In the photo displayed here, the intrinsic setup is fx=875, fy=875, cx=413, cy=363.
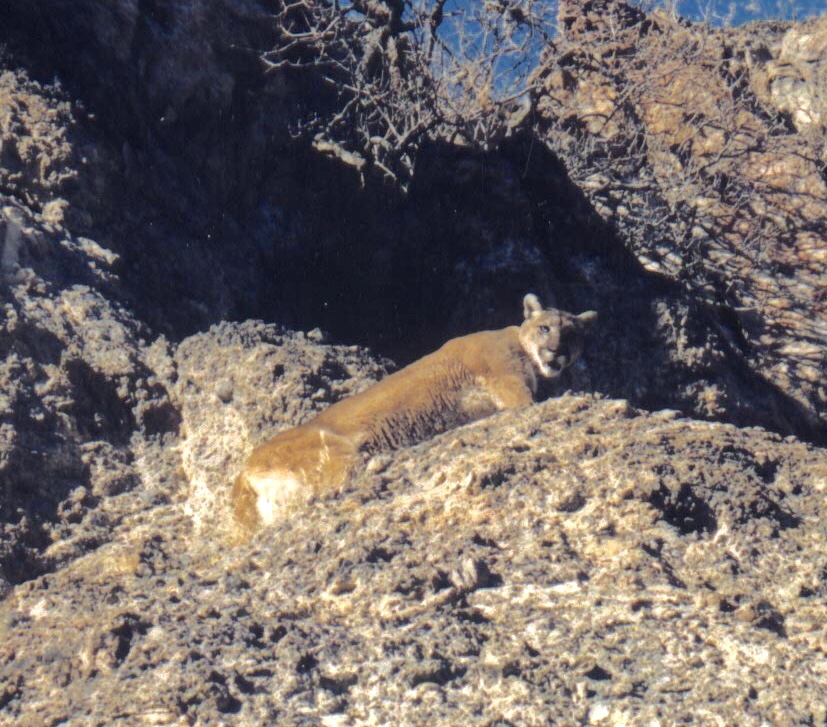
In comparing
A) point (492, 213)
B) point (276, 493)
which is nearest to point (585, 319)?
point (492, 213)

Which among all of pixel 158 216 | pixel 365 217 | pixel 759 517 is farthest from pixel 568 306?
pixel 759 517

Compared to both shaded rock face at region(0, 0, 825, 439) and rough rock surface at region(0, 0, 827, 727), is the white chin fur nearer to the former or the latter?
rough rock surface at region(0, 0, 827, 727)

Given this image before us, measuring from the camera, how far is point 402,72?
8.46 metres

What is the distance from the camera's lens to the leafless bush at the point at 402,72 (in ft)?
25.0

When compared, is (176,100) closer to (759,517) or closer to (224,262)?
(224,262)

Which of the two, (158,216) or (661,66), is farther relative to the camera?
(661,66)

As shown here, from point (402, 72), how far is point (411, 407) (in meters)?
4.34

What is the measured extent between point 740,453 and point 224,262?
13.5ft

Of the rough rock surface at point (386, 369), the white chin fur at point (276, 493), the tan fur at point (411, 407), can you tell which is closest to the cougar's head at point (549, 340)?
the tan fur at point (411, 407)

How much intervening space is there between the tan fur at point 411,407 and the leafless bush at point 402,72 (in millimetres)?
2209

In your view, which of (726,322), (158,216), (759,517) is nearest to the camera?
(759,517)

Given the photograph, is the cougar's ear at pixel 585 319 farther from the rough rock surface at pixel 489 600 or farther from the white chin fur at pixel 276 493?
the white chin fur at pixel 276 493

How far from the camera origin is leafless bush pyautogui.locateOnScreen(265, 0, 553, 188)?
25.0 ft

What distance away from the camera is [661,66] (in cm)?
959
